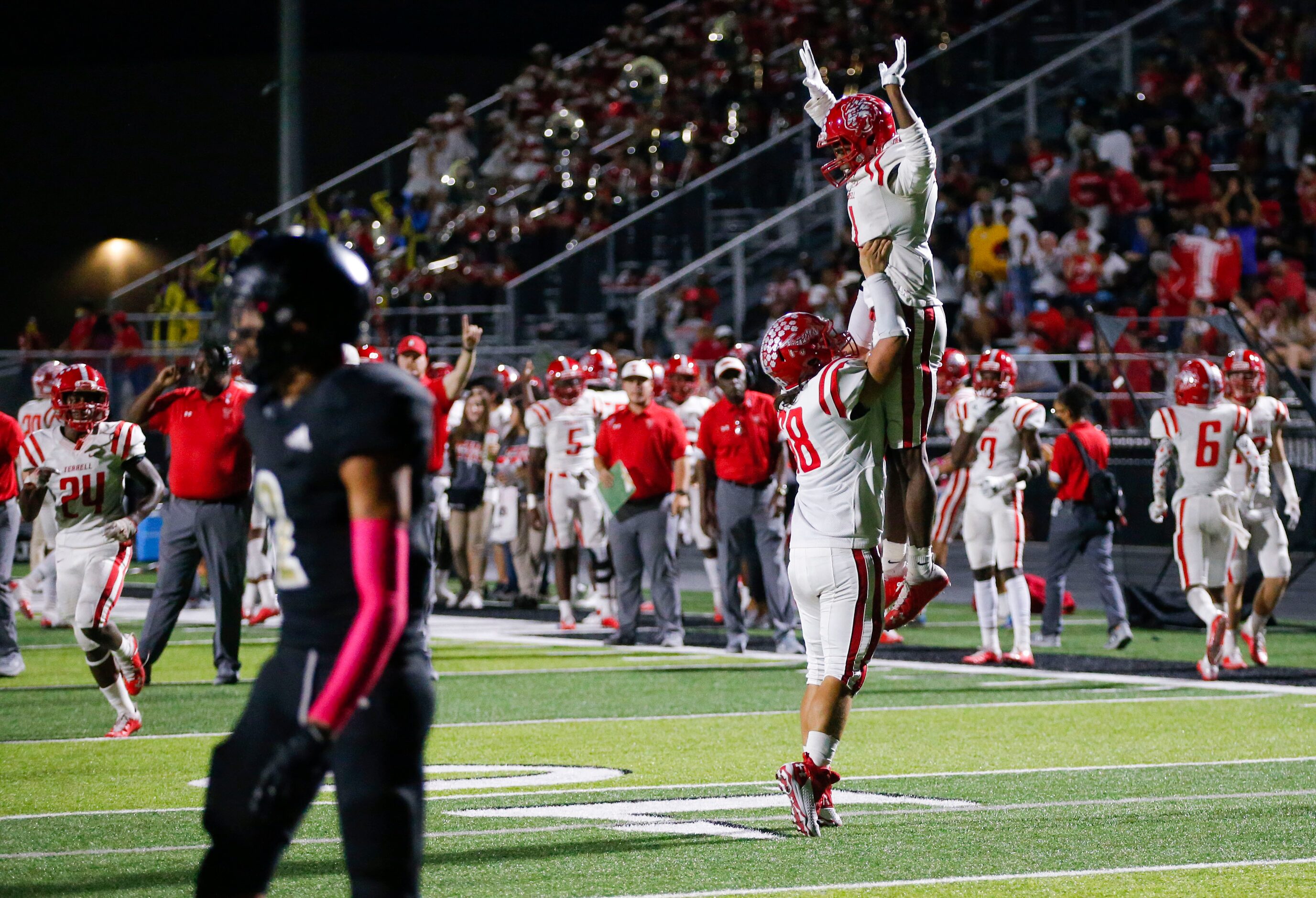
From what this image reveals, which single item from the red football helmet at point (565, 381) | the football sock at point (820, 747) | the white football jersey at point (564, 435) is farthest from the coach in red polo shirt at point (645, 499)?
the football sock at point (820, 747)

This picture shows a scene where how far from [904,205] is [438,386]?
15.4 feet

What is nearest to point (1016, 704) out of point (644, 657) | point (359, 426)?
point (644, 657)

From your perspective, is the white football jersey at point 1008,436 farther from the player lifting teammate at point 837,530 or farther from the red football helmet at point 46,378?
the red football helmet at point 46,378

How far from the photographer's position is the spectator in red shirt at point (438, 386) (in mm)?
10477

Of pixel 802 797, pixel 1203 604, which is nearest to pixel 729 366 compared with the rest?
pixel 1203 604

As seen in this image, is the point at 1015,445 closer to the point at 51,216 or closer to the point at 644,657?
the point at 644,657

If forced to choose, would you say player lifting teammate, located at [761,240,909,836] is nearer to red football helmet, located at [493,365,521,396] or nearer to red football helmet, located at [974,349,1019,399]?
red football helmet, located at [974,349,1019,399]

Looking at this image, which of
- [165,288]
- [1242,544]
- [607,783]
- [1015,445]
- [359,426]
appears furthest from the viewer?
[165,288]

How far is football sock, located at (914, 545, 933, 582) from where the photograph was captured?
7.36 metres

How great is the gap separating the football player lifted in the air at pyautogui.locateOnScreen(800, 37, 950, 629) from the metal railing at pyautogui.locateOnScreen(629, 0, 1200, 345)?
1347cm

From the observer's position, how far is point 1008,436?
44.5 feet

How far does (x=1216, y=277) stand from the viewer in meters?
19.4

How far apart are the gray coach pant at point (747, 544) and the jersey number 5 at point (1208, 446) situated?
2.93 meters

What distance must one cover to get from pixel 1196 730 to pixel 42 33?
27434 mm
